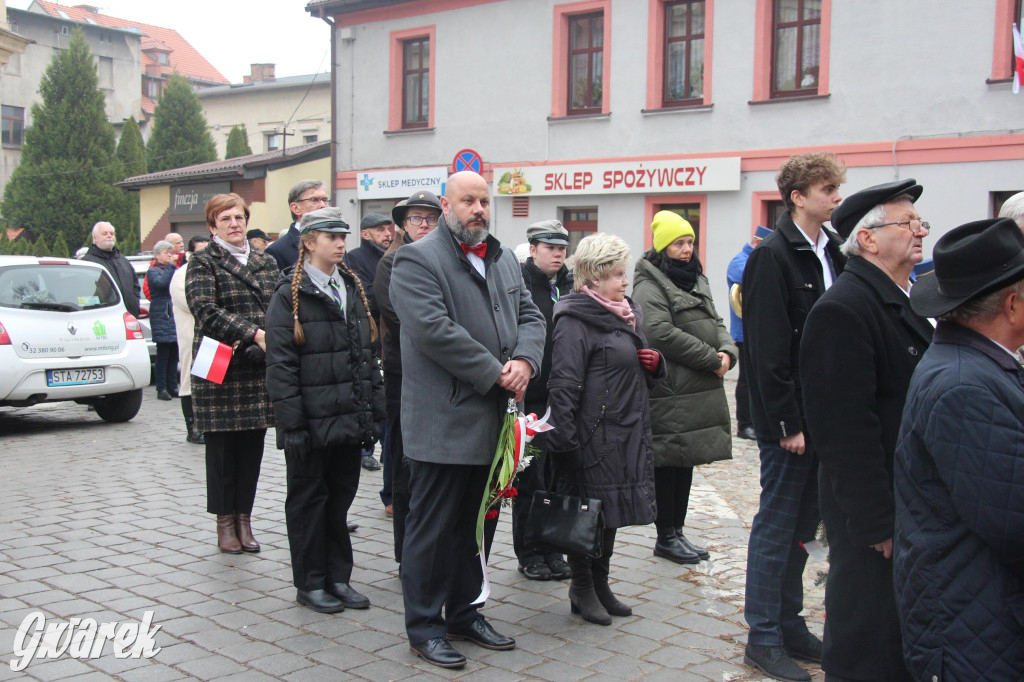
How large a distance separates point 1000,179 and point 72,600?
49.9 feet

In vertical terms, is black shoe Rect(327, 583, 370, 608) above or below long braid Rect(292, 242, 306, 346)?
below

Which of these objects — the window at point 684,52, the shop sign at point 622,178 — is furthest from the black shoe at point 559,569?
the window at point 684,52

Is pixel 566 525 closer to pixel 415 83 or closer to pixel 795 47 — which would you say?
pixel 795 47

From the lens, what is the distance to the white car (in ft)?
33.4

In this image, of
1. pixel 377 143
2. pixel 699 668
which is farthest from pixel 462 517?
pixel 377 143

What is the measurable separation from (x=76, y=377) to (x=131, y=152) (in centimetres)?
4081

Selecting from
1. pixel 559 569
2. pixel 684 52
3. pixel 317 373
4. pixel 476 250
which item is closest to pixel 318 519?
pixel 317 373

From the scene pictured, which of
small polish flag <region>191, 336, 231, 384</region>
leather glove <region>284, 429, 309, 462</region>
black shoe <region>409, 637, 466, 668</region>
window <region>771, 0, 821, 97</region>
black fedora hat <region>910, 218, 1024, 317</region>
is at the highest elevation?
window <region>771, 0, 821, 97</region>

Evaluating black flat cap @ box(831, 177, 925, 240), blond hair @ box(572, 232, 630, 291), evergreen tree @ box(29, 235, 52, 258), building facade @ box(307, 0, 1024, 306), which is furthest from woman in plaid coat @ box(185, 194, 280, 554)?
evergreen tree @ box(29, 235, 52, 258)

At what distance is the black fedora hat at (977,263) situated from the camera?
2523 millimetres

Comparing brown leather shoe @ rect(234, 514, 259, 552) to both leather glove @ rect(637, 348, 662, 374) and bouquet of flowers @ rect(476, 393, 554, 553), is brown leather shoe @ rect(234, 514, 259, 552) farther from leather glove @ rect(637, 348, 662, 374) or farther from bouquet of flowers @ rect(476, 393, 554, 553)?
leather glove @ rect(637, 348, 662, 374)

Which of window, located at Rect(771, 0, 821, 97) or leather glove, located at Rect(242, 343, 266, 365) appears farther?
window, located at Rect(771, 0, 821, 97)

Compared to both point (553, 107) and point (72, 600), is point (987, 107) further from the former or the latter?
point (72, 600)
